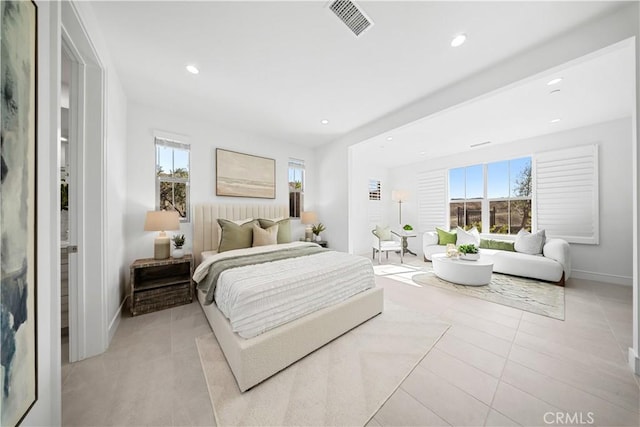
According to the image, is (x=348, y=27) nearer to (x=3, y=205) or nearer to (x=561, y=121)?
(x=3, y=205)

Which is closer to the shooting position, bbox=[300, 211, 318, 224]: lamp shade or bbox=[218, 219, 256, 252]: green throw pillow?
bbox=[218, 219, 256, 252]: green throw pillow

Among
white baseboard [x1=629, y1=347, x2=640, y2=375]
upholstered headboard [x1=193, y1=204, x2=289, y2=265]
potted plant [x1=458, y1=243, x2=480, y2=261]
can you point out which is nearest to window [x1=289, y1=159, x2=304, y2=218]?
upholstered headboard [x1=193, y1=204, x2=289, y2=265]

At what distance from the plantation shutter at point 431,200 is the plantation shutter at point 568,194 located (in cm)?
172

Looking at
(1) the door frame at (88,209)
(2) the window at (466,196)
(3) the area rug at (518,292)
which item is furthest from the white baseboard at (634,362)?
(1) the door frame at (88,209)

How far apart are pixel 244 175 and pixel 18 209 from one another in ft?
10.4

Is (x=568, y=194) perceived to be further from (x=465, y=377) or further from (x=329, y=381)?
(x=329, y=381)

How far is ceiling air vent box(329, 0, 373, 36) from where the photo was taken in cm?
162

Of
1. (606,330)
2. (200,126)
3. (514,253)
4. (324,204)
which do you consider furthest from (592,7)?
(200,126)

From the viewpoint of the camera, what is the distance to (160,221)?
2658 mm

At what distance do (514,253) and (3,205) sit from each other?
19.0ft

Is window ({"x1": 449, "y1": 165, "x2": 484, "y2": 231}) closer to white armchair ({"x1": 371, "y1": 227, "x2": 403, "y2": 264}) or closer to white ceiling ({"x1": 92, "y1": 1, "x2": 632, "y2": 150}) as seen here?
white armchair ({"x1": 371, "y1": 227, "x2": 403, "y2": 264})

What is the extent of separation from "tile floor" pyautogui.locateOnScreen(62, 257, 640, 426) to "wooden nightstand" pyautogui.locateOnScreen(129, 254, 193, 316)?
16cm

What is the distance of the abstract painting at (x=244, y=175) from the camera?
3621mm

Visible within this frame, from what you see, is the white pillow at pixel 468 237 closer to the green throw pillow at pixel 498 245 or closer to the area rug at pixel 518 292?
the green throw pillow at pixel 498 245
